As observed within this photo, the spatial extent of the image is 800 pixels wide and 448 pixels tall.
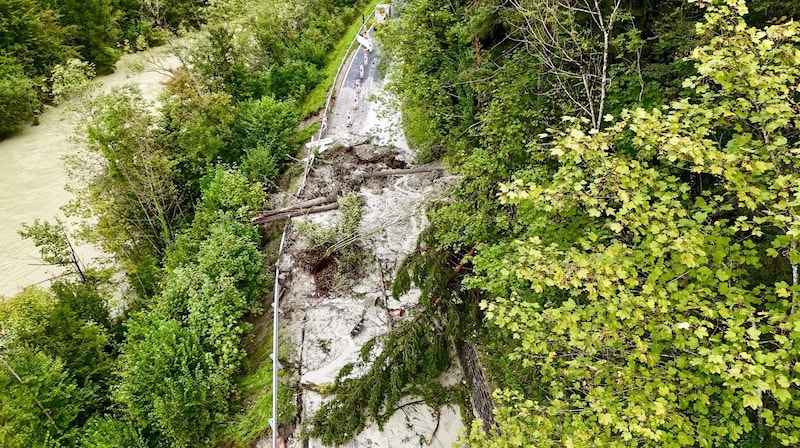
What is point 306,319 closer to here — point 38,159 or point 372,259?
point 372,259

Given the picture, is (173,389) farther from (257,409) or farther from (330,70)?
(330,70)

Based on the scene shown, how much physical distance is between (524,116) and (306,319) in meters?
8.00

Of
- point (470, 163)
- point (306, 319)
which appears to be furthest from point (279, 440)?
point (470, 163)

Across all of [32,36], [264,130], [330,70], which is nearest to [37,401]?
[264,130]

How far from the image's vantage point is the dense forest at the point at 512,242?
4.00 meters

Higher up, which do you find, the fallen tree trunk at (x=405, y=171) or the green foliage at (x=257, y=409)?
the fallen tree trunk at (x=405, y=171)

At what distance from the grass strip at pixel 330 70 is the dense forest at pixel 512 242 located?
140cm

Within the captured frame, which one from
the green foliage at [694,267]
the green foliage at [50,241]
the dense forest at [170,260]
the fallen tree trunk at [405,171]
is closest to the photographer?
the green foliage at [694,267]

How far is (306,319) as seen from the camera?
1277cm

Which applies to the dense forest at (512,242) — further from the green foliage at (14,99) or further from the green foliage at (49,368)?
the green foliage at (14,99)

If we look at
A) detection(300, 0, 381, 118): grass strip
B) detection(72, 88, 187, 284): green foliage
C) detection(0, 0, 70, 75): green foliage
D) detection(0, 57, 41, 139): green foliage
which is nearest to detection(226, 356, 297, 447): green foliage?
detection(72, 88, 187, 284): green foliage

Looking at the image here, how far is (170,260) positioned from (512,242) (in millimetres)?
12595

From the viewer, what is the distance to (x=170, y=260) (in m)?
15.2

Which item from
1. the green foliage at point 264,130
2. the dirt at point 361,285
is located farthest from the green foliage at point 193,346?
the green foliage at point 264,130
